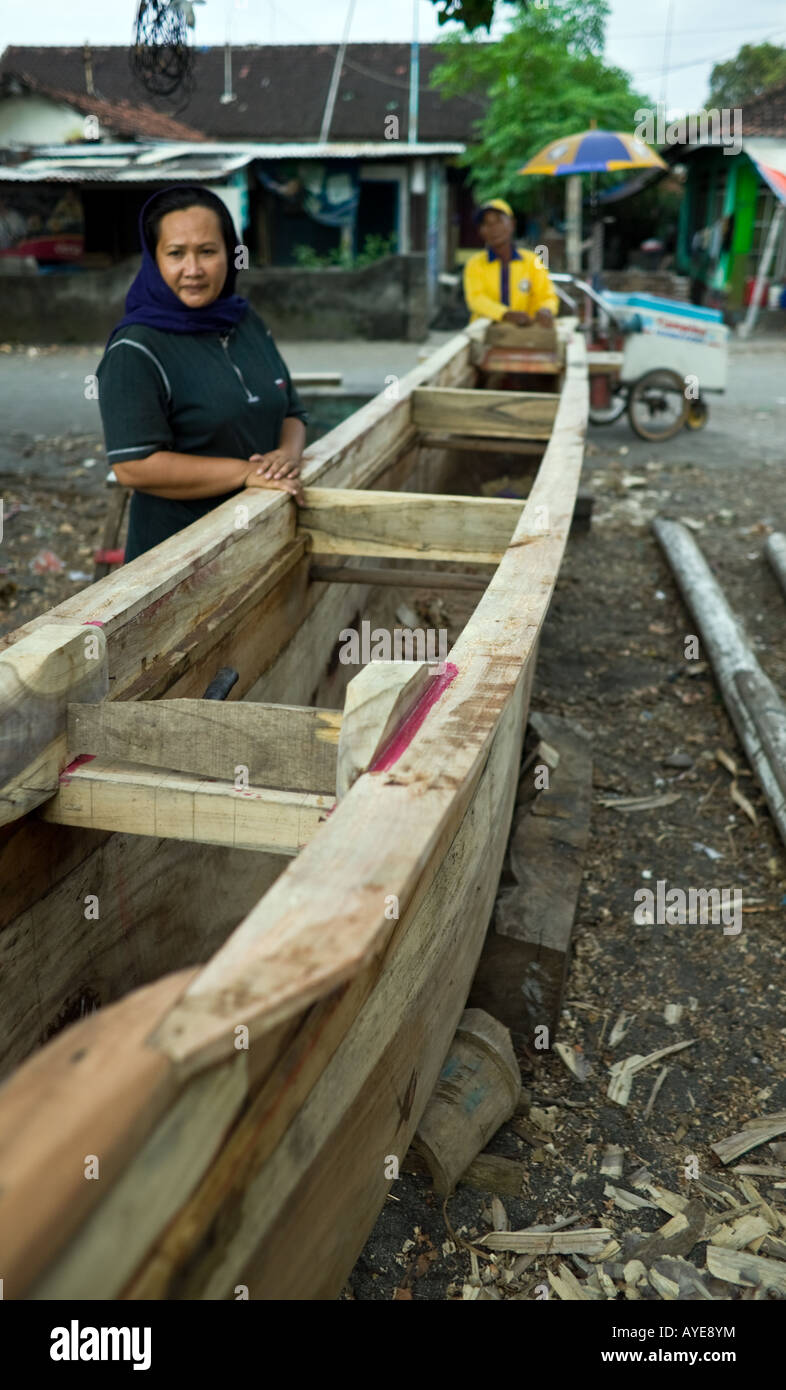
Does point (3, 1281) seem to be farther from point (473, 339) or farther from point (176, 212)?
point (473, 339)

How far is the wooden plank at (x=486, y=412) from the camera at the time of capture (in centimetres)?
495

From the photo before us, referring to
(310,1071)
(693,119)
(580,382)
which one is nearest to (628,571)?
(580,382)

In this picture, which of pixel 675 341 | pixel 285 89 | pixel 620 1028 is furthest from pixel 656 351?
pixel 285 89

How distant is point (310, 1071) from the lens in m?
1.26

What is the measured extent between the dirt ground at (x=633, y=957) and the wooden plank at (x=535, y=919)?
0.41ft

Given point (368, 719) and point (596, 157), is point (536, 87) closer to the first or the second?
point (596, 157)

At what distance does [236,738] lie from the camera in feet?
6.08

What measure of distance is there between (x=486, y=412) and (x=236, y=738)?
11.5ft

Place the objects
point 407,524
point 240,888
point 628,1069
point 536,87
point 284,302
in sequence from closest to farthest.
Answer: point 240,888, point 628,1069, point 407,524, point 284,302, point 536,87

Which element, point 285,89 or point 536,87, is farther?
point 285,89

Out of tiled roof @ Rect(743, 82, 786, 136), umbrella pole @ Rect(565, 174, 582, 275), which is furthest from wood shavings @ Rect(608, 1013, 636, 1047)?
tiled roof @ Rect(743, 82, 786, 136)

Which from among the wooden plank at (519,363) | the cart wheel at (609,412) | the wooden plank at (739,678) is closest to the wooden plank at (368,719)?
the wooden plank at (739,678)

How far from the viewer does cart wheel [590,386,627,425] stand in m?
10.3

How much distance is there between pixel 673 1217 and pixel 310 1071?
4.66 feet
